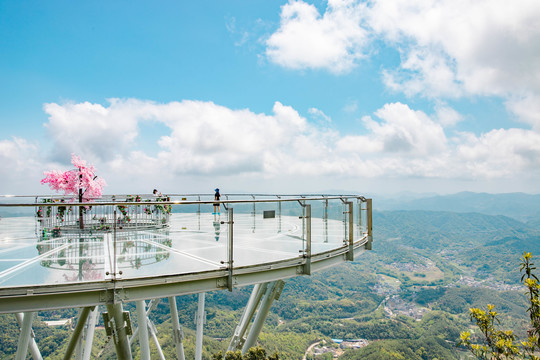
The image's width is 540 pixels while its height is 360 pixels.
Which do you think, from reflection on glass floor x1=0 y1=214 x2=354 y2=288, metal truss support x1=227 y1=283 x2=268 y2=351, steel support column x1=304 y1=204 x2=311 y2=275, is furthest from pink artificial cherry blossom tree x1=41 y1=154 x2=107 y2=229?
steel support column x1=304 y1=204 x2=311 y2=275

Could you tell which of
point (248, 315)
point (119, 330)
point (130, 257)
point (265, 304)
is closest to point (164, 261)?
point (130, 257)

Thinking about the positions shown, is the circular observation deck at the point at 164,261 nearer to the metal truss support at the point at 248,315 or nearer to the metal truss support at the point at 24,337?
the metal truss support at the point at 248,315

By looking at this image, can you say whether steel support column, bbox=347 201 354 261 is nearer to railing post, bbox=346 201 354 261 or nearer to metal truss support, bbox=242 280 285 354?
railing post, bbox=346 201 354 261

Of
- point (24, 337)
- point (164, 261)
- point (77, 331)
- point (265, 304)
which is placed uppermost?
point (164, 261)

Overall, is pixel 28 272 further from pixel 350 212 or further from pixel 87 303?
pixel 350 212

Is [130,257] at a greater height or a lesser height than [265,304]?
greater

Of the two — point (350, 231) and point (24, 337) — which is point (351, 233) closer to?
A: point (350, 231)
